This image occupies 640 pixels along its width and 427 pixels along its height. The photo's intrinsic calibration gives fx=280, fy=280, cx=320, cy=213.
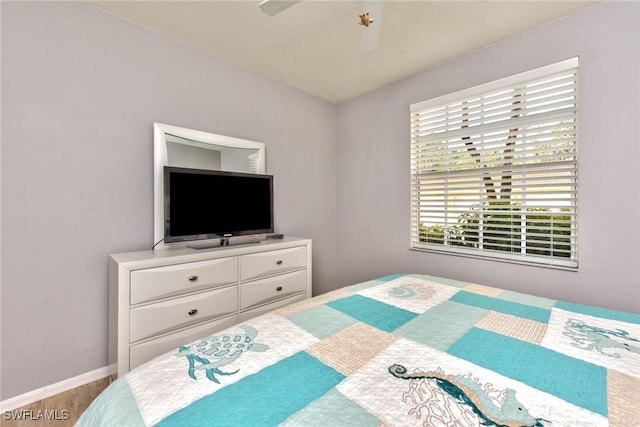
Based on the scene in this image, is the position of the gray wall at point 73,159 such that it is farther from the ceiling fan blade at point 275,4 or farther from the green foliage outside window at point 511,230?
the green foliage outside window at point 511,230

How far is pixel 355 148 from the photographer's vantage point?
3.18 m

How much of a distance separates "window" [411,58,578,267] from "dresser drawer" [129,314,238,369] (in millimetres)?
1839

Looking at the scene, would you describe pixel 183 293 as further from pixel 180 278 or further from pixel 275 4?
pixel 275 4

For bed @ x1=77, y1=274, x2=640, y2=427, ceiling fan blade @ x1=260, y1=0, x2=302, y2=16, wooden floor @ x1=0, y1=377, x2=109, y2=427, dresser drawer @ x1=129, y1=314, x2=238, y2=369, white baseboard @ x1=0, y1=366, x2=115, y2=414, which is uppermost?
ceiling fan blade @ x1=260, y1=0, x2=302, y2=16

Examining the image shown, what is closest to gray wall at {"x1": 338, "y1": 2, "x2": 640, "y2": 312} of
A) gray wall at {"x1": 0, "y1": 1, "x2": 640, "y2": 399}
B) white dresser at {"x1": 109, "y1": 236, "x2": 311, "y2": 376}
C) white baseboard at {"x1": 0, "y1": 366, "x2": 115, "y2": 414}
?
gray wall at {"x1": 0, "y1": 1, "x2": 640, "y2": 399}

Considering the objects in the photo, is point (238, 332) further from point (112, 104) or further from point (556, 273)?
point (556, 273)

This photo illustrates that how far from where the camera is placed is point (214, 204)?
83.9 inches

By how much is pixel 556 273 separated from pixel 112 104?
320 centimetres

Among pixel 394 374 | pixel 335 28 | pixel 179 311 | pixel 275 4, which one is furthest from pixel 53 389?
pixel 335 28

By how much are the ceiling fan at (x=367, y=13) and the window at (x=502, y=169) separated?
115cm

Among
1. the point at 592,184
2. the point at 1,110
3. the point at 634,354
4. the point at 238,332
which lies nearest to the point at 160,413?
the point at 238,332

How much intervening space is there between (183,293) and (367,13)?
188 cm

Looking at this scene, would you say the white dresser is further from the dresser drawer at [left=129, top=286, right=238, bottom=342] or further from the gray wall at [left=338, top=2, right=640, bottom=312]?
the gray wall at [left=338, top=2, right=640, bottom=312]

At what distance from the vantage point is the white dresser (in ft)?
5.12
